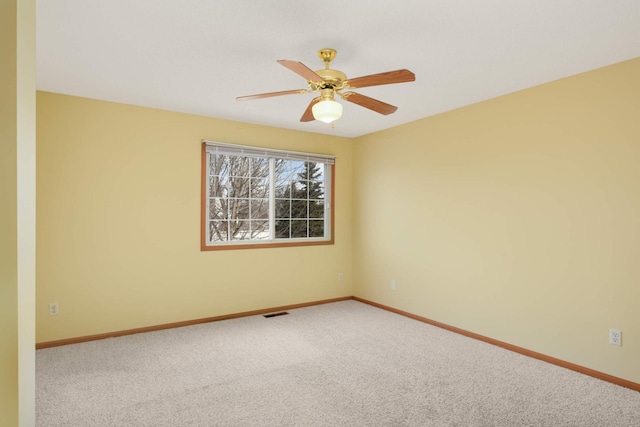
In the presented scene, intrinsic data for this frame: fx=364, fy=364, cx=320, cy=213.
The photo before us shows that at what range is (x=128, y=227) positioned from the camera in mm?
3805

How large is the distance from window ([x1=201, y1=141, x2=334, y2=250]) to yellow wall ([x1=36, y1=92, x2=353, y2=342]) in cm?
17

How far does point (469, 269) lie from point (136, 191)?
142 inches

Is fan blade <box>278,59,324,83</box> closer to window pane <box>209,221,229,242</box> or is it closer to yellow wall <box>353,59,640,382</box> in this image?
yellow wall <box>353,59,640,382</box>

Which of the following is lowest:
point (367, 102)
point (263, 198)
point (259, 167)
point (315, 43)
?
point (263, 198)

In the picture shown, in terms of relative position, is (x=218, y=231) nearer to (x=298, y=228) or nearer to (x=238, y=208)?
(x=238, y=208)

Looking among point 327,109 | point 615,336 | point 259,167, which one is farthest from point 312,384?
point 259,167

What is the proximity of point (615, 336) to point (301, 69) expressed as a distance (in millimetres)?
2996

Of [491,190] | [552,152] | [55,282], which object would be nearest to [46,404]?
[55,282]

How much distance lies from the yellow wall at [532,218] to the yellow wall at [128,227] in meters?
1.82

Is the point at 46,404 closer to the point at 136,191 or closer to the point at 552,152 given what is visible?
the point at 136,191

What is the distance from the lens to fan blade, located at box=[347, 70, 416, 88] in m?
2.12

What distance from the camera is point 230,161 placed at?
4504mm

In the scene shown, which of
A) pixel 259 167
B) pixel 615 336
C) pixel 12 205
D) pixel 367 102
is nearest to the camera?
pixel 12 205

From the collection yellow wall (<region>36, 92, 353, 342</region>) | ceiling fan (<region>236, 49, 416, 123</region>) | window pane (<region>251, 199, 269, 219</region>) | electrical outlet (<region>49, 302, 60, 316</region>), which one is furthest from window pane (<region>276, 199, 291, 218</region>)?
electrical outlet (<region>49, 302, 60, 316</region>)
